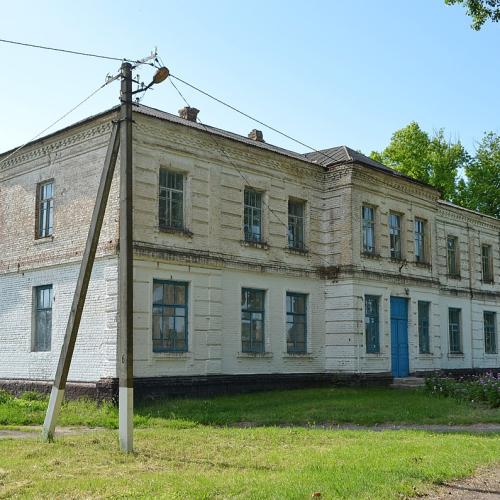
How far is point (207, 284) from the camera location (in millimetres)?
19344

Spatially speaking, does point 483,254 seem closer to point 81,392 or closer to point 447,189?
point 447,189

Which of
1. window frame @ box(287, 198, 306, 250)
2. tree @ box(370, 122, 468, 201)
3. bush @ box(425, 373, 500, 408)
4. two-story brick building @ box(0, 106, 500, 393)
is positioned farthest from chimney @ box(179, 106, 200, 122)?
tree @ box(370, 122, 468, 201)

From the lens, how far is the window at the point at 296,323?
71.7ft

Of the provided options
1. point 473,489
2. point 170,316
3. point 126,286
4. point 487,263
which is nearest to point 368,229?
Answer: point 170,316

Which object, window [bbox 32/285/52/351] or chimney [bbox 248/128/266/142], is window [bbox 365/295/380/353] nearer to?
chimney [bbox 248/128/266/142]

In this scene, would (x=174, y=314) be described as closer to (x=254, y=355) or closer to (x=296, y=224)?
(x=254, y=355)

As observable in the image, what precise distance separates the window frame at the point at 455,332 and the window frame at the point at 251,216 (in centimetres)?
1134

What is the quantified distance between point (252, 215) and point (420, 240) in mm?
7844

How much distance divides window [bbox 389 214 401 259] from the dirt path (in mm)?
16101

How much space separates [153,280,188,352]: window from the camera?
1814 cm

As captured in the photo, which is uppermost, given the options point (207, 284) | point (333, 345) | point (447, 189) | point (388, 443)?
point (447, 189)

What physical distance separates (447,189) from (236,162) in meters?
24.9

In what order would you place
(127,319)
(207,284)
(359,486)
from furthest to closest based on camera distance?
(207,284)
(127,319)
(359,486)

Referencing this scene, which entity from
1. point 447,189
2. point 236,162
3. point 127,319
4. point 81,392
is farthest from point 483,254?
point 127,319
